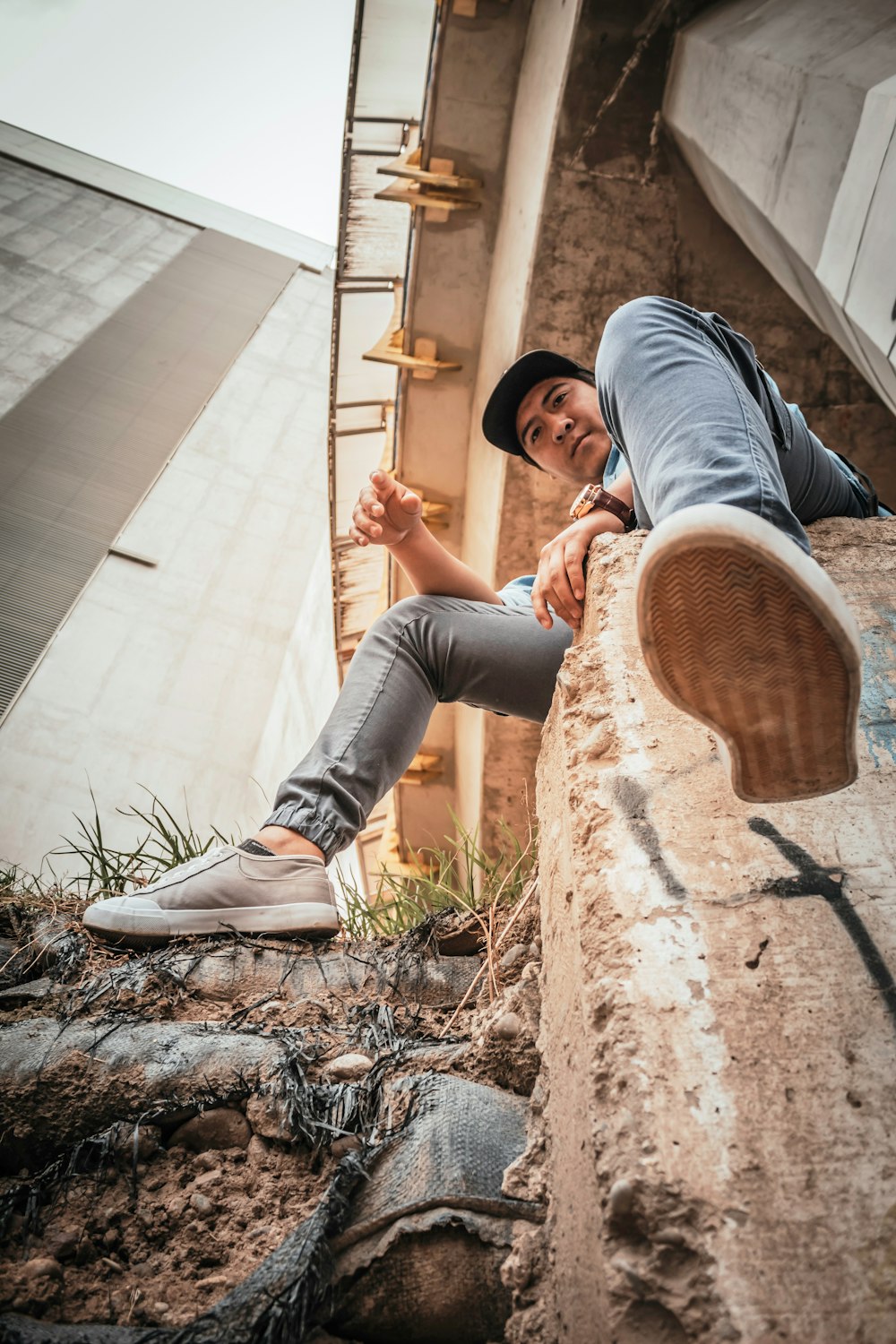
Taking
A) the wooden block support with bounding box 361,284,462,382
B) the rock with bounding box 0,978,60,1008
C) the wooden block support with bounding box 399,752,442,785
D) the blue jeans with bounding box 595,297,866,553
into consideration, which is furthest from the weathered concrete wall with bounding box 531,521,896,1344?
the wooden block support with bounding box 399,752,442,785

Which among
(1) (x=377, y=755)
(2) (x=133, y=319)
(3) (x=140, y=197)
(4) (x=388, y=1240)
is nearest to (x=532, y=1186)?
(4) (x=388, y=1240)

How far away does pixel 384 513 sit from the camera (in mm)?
1790

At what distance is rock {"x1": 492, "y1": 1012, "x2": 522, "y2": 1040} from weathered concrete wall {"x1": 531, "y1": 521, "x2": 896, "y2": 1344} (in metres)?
0.09

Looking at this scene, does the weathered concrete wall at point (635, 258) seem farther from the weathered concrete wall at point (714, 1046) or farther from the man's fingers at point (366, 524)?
the weathered concrete wall at point (714, 1046)

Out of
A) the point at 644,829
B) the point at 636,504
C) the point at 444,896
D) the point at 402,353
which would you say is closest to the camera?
the point at 644,829

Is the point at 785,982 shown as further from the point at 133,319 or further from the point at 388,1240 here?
the point at 133,319

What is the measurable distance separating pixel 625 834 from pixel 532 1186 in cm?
48

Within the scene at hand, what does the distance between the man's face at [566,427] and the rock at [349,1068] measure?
1662 millimetres

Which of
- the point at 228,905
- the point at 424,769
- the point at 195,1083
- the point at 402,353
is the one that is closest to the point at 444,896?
the point at 228,905

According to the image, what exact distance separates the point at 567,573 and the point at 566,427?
2.81ft

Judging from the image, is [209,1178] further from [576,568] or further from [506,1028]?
[576,568]

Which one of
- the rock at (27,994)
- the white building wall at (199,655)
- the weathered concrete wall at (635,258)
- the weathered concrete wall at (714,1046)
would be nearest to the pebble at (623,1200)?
the weathered concrete wall at (714,1046)

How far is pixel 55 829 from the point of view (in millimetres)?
6801

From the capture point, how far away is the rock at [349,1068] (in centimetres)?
130
